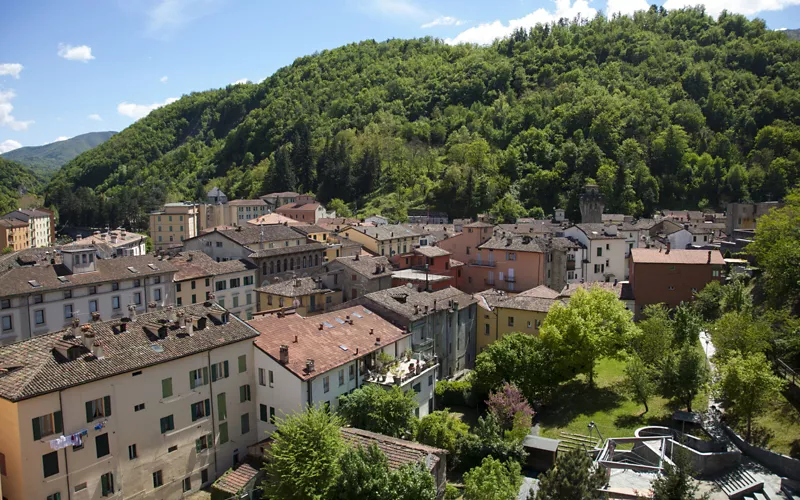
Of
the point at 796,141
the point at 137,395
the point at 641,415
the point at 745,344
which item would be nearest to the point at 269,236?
the point at 137,395

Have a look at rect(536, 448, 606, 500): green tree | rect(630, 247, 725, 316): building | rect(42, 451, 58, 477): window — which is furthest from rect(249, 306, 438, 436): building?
rect(630, 247, 725, 316): building

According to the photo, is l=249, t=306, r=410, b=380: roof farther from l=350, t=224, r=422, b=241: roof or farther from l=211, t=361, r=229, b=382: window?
l=350, t=224, r=422, b=241: roof

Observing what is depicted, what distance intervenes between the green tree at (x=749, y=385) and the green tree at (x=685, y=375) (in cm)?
228

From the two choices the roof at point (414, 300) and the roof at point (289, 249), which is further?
the roof at point (289, 249)

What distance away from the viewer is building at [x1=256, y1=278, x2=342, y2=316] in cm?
4334

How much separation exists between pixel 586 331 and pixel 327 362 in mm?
16873

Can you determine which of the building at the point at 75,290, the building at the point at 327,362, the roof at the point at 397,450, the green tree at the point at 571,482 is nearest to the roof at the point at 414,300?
the building at the point at 327,362

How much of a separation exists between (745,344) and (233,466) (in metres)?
27.4

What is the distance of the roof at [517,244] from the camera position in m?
55.2

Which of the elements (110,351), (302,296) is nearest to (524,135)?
(302,296)

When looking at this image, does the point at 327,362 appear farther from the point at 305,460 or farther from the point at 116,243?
the point at 116,243

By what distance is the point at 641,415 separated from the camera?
107 feet

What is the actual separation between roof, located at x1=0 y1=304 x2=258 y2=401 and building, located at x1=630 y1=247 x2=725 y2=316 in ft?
109

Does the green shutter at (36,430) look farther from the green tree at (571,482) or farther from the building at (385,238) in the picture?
the building at (385,238)
